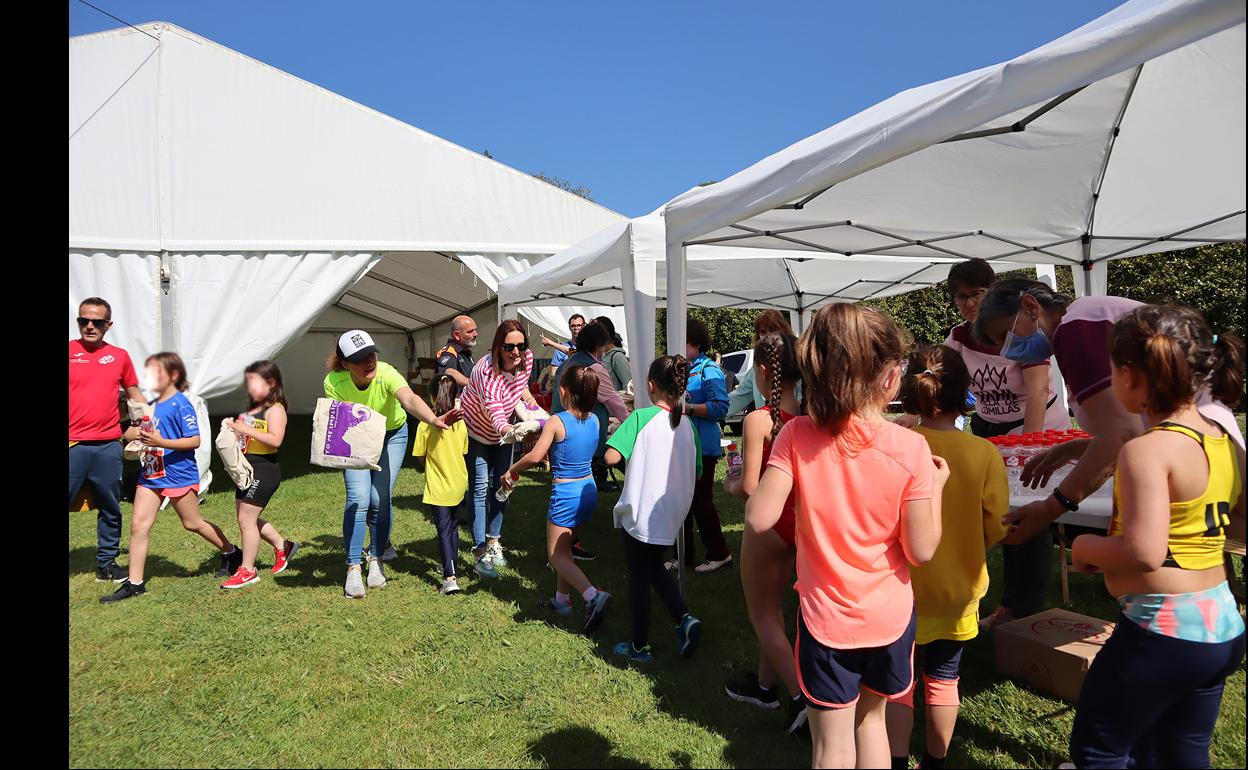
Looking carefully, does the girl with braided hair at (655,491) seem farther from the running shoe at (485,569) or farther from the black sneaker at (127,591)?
the black sneaker at (127,591)

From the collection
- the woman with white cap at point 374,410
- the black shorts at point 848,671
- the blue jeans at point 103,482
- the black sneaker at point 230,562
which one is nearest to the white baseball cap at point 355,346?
the woman with white cap at point 374,410

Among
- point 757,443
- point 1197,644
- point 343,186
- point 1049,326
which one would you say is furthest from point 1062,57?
point 343,186

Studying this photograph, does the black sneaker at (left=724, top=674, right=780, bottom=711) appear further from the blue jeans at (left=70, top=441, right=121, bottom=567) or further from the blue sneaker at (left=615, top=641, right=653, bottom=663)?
the blue jeans at (left=70, top=441, right=121, bottom=567)

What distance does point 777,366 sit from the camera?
262 centimetres

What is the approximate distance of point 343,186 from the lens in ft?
18.3

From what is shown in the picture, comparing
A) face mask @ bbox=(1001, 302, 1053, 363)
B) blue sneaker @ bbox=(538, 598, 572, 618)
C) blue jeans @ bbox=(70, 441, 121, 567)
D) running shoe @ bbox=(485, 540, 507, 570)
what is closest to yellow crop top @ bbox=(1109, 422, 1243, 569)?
face mask @ bbox=(1001, 302, 1053, 363)

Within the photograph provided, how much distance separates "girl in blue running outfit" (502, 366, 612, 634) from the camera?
3740 mm

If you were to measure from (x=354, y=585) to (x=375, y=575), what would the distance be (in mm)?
228

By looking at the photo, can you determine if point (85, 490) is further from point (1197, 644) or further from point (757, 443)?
point (1197, 644)

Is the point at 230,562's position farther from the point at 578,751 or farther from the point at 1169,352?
the point at 1169,352

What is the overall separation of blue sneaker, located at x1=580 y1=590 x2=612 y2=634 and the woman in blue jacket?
1.09 meters

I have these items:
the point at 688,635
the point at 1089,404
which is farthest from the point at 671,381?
the point at 1089,404
